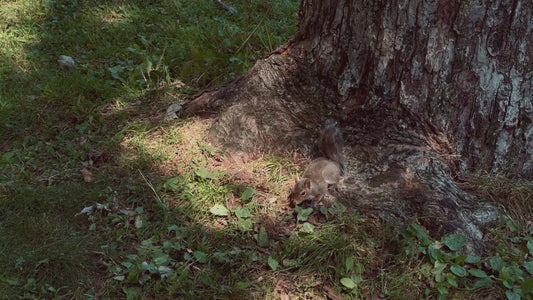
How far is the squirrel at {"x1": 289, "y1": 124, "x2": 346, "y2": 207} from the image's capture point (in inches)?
116

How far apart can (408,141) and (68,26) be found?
4372 millimetres

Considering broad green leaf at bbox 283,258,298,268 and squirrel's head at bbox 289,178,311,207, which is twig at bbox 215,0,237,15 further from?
broad green leaf at bbox 283,258,298,268

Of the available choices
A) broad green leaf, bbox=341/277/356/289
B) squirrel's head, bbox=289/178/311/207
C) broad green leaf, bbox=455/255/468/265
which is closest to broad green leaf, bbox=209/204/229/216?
squirrel's head, bbox=289/178/311/207

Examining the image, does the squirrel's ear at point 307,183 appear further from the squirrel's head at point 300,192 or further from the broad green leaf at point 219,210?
the broad green leaf at point 219,210

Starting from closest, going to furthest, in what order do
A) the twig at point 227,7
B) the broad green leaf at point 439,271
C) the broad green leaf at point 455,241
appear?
the broad green leaf at point 439,271, the broad green leaf at point 455,241, the twig at point 227,7

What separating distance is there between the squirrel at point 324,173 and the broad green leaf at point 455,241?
78 centimetres

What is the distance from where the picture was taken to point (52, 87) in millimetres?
4273

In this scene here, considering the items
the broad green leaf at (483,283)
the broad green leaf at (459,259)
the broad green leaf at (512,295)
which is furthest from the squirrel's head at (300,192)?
the broad green leaf at (512,295)

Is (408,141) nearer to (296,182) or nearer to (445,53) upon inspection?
(445,53)

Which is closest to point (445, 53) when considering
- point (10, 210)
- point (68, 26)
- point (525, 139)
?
point (525, 139)

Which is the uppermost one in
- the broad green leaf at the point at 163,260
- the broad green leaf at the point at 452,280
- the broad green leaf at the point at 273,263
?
the broad green leaf at the point at 452,280

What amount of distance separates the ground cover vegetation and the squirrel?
4.9 inches

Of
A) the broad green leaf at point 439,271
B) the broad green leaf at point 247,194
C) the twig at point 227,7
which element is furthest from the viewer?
the twig at point 227,7

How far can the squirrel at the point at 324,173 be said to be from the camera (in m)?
2.95
